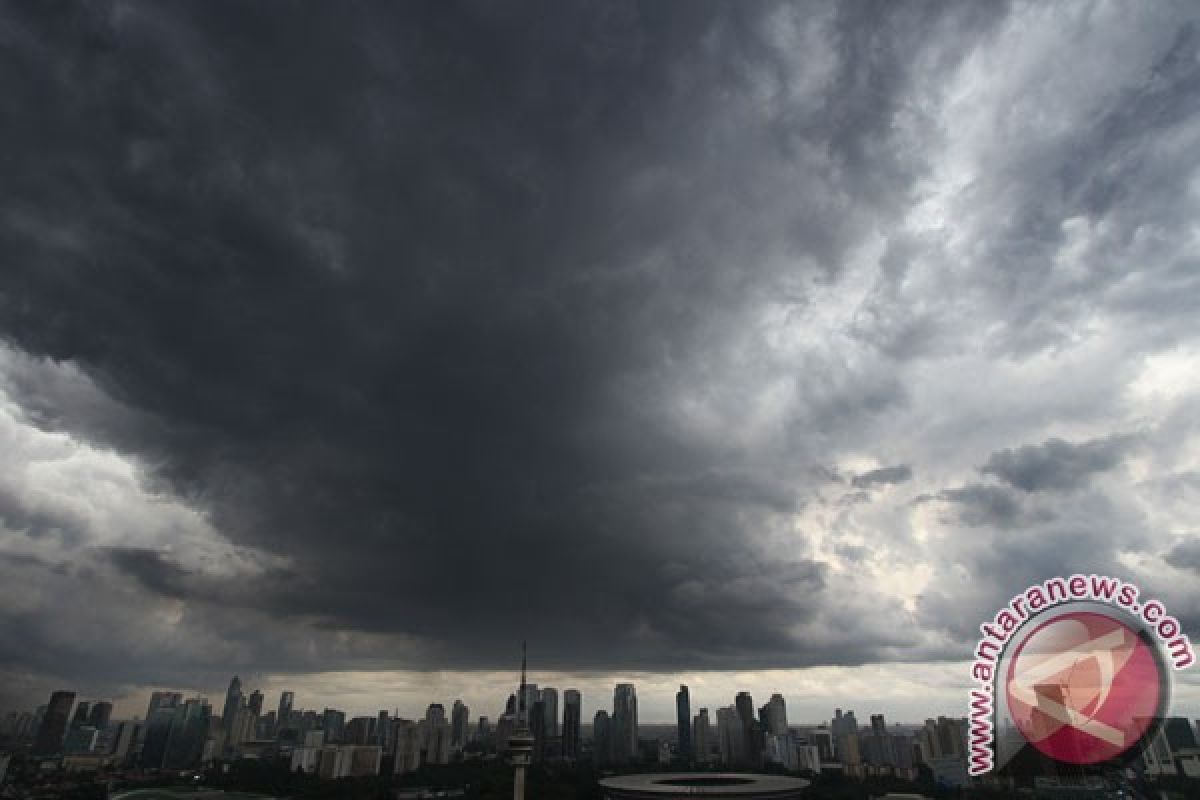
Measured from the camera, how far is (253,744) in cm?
19125

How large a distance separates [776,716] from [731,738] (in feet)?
54.6

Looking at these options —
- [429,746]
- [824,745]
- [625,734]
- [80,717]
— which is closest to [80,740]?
[80,717]

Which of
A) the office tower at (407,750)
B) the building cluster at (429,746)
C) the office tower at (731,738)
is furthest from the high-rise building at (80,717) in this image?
the office tower at (731,738)

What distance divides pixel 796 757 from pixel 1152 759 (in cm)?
8523

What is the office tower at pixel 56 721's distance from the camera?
138 metres

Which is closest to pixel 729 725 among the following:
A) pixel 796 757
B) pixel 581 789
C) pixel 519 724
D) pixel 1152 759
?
pixel 796 757

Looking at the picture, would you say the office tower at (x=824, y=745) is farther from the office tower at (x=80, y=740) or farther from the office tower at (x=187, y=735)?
the office tower at (x=80, y=740)

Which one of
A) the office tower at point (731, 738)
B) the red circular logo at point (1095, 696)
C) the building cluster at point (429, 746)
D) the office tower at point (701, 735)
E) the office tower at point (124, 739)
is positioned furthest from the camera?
the office tower at point (701, 735)

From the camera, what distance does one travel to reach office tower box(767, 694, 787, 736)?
194 meters

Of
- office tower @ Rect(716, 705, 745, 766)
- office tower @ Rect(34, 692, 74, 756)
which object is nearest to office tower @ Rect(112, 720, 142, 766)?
office tower @ Rect(34, 692, 74, 756)

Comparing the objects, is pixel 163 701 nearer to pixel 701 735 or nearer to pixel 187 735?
pixel 187 735

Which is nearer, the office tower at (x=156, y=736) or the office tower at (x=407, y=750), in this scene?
the office tower at (x=407, y=750)

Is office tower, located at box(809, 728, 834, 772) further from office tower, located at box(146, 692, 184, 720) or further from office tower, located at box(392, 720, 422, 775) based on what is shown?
office tower, located at box(146, 692, 184, 720)

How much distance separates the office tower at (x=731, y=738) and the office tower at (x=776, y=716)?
10.2 m
